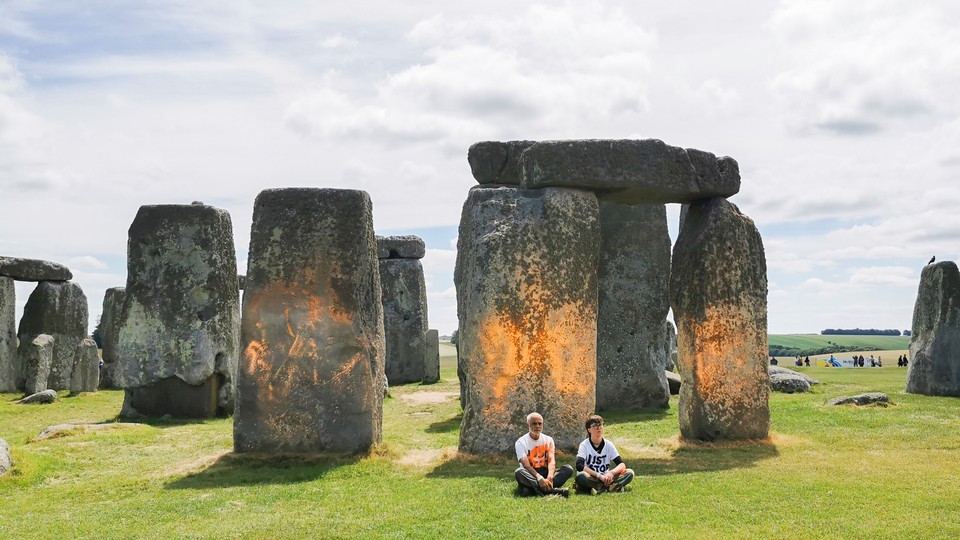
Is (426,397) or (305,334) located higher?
(305,334)

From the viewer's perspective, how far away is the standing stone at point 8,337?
24297 mm

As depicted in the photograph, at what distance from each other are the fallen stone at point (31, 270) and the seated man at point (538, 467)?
2049 cm

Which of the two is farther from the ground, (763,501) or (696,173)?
(696,173)

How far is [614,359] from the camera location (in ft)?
59.4

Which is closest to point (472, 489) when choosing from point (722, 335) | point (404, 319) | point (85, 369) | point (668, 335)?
A: point (722, 335)

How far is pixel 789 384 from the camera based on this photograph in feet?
71.2

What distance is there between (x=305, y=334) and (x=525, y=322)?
2.78 m

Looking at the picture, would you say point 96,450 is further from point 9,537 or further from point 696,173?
point 696,173

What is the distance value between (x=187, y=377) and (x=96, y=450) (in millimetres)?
4240

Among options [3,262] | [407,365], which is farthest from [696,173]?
[3,262]

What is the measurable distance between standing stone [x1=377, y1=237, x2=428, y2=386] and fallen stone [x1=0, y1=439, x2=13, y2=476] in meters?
16.0

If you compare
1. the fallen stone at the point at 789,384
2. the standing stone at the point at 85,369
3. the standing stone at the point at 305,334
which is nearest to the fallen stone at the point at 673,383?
the fallen stone at the point at 789,384

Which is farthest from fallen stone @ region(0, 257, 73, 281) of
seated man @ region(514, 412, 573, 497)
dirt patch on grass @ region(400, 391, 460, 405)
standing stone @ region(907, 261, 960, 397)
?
standing stone @ region(907, 261, 960, 397)

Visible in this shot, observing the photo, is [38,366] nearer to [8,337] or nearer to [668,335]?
[8,337]
